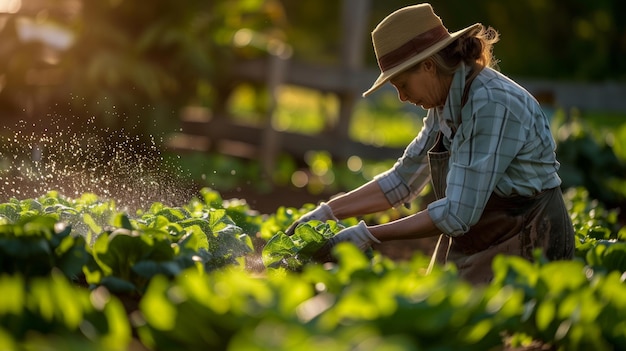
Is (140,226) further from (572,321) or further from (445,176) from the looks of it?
(572,321)

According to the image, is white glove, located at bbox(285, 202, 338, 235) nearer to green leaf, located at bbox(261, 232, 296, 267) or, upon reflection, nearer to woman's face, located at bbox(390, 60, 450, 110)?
green leaf, located at bbox(261, 232, 296, 267)

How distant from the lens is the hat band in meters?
3.96

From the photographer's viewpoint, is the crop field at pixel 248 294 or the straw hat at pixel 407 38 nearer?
the crop field at pixel 248 294

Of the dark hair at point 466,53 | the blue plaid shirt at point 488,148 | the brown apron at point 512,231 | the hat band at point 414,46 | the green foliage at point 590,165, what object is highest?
the hat band at point 414,46

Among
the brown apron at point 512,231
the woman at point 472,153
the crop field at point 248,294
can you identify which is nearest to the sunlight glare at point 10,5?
the crop field at point 248,294

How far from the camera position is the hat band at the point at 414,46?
13.0ft

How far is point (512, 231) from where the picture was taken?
13.8 feet

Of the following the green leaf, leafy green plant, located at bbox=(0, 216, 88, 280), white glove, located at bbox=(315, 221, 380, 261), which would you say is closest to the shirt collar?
white glove, located at bbox=(315, 221, 380, 261)

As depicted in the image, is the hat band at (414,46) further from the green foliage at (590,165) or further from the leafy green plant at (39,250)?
the green foliage at (590,165)

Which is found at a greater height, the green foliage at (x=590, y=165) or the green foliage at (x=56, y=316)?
the green foliage at (x=56, y=316)

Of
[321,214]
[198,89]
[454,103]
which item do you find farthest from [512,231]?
Result: [198,89]

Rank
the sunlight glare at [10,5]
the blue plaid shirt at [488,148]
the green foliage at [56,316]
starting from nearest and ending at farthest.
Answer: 1. the green foliage at [56,316]
2. the blue plaid shirt at [488,148]
3. the sunlight glare at [10,5]

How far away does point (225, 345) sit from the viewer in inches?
107

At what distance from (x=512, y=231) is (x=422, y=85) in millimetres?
742
